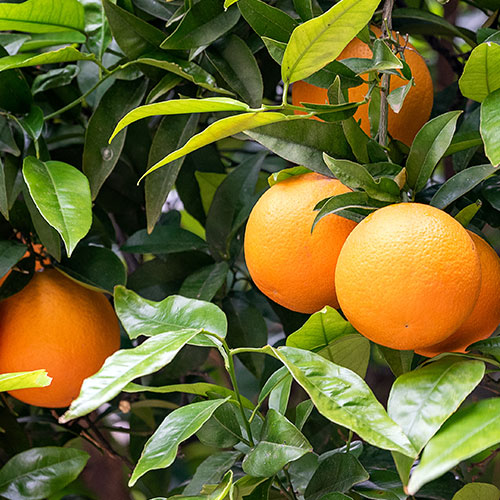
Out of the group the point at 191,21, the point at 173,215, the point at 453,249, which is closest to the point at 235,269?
the point at 173,215

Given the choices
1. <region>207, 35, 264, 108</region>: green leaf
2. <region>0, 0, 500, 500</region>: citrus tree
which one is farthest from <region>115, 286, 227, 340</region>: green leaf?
<region>207, 35, 264, 108</region>: green leaf

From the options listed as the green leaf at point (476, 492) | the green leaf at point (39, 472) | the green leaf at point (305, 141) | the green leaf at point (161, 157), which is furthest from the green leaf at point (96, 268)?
the green leaf at point (476, 492)

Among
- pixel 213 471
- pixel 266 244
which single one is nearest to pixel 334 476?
pixel 213 471

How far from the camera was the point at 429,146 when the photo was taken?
0.55 m

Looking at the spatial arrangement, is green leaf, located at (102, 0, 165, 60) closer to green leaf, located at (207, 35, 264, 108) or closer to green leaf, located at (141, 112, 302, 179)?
green leaf, located at (207, 35, 264, 108)

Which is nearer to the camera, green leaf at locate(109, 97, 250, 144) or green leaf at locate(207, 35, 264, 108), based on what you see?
green leaf at locate(109, 97, 250, 144)

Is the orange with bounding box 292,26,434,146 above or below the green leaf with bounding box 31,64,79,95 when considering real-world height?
below

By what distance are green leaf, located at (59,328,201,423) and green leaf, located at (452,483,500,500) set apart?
0.27 m

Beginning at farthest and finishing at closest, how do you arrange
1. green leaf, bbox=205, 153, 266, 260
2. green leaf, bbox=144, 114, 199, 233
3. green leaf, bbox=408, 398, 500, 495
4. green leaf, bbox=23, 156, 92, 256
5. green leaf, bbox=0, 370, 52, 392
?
green leaf, bbox=205, 153, 266, 260 < green leaf, bbox=144, 114, 199, 233 < green leaf, bbox=23, 156, 92, 256 < green leaf, bbox=0, 370, 52, 392 < green leaf, bbox=408, 398, 500, 495

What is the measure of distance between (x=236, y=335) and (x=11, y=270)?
0.96ft

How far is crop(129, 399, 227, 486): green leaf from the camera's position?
1.59 ft

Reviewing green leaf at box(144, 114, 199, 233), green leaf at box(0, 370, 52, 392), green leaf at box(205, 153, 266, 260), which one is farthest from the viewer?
green leaf at box(205, 153, 266, 260)

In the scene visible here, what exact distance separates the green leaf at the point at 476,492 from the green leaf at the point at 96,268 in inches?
17.2

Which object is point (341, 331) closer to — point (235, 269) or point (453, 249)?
point (453, 249)
